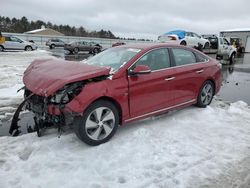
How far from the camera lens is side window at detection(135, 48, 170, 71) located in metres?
5.40

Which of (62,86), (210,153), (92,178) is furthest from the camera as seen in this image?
(210,153)

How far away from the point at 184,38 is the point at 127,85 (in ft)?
60.0

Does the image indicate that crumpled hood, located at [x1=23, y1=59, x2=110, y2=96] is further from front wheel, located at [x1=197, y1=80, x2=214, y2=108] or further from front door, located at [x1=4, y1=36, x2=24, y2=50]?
front door, located at [x1=4, y1=36, x2=24, y2=50]

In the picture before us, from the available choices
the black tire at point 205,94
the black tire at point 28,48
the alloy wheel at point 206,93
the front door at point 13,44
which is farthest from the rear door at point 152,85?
the black tire at point 28,48

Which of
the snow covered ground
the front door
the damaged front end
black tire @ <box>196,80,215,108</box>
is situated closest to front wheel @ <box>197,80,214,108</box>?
black tire @ <box>196,80,215,108</box>

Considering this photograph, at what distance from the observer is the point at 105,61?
5656 millimetres

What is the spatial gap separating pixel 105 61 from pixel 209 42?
19.9 m

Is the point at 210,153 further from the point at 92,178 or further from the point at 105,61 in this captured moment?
the point at 105,61

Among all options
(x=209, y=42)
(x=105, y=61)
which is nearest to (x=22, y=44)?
(x=209, y=42)

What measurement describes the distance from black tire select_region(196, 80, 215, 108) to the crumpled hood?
2965mm

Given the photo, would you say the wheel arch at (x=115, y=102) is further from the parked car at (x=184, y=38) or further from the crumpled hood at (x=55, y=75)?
the parked car at (x=184, y=38)

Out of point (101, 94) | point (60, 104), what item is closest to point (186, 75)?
point (101, 94)

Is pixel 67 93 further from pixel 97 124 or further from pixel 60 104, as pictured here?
pixel 97 124

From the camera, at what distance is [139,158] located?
4238mm
